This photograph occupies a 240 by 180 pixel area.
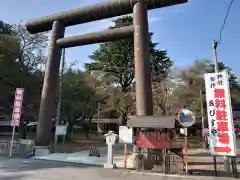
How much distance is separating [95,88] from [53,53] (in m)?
14.6

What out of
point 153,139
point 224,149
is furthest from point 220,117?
point 153,139

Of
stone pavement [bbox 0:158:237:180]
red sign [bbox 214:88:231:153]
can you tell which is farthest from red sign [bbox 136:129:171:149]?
red sign [bbox 214:88:231:153]

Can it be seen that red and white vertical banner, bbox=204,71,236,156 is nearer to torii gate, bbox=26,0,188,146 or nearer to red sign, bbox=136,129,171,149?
red sign, bbox=136,129,171,149

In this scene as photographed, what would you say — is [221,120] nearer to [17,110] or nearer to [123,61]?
[17,110]

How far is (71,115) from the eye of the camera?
30.7 meters

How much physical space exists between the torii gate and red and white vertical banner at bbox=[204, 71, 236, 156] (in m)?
3.90

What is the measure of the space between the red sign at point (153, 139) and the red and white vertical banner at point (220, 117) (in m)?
1.88

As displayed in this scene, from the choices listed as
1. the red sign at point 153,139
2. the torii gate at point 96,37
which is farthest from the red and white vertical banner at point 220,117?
the torii gate at point 96,37

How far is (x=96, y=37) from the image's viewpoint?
15.9 meters

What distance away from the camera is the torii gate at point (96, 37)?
44.8 ft

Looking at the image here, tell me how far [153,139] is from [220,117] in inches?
118

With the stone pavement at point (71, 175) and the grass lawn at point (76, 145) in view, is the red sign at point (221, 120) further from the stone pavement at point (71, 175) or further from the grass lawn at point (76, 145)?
the grass lawn at point (76, 145)

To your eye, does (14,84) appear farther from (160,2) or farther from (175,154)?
(175,154)

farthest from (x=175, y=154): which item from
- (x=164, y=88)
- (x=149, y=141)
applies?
(x=164, y=88)
